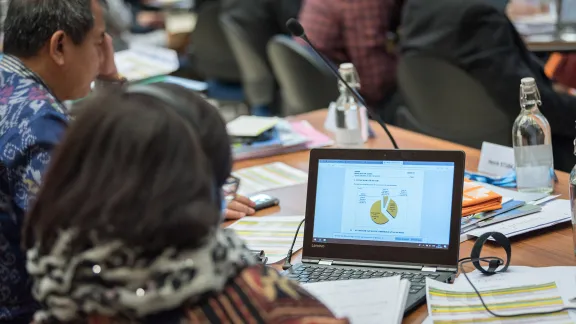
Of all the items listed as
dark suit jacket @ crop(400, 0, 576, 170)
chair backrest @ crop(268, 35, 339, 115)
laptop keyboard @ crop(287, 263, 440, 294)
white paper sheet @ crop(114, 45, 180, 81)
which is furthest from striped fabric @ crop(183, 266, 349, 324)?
chair backrest @ crop(268, 35, 339, 115)

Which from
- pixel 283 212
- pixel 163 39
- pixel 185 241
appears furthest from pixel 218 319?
pixel 163 39

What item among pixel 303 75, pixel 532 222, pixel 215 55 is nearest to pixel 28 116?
pixel 532 222

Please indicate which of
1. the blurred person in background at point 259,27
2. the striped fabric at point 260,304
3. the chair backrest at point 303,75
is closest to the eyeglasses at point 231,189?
the striped fabric at point 260,304

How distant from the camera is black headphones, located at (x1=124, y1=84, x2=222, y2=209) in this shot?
33.0 inches

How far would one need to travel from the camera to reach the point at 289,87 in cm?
354

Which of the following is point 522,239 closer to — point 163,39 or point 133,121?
point 133,121

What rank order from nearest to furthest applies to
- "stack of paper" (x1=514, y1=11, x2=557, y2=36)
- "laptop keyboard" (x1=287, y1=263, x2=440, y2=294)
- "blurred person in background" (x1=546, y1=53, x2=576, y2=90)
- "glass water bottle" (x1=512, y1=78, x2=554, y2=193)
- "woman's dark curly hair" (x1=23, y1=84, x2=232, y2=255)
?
"woman's dark curly hair" (x1=23, y1=84, x2=232, y2=255) → "laptop keyboard" (x1=287, y1=263, x2=440, y2=294) → "glass water bottle" (x1=512, y1=78, x2=554, y2=193) → "blurred person in background" (x1=546, y1=53, x2=576, y2=90) → "stack of paper" (x1=514, y1=11, x2=557, y2=36)

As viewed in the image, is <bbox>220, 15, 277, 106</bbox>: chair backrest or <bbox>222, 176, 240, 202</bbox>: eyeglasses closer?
<bbox>222, 176, 240, 202</bbox>: eyeglasses

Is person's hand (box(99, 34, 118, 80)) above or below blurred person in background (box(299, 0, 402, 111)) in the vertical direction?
above

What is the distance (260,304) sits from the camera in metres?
0.89

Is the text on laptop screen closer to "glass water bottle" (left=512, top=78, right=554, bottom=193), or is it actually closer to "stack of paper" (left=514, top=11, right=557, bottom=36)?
"glass water bottle" (left=512, top=78, right=554, bottom=193)

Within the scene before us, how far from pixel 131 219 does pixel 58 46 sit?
963mm

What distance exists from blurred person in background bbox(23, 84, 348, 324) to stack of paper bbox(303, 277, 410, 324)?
0.40 metres

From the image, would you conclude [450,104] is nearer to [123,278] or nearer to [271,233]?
[271,233]
